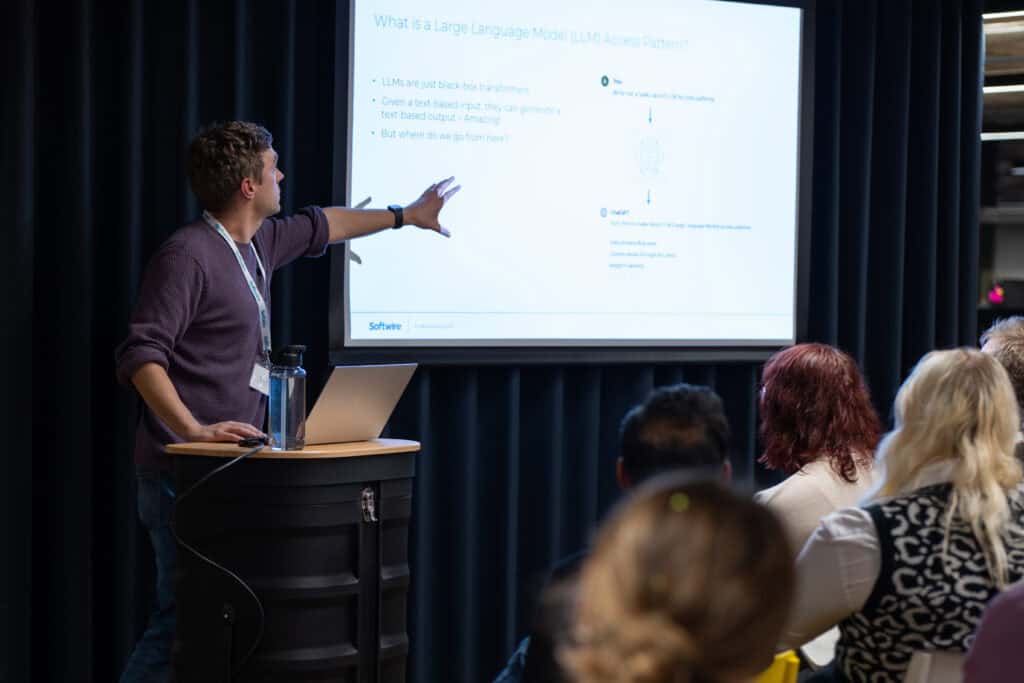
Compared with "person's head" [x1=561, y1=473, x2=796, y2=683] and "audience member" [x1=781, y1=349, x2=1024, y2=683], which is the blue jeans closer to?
"audience member" [x1=781, y1=349, x2=1024, y2=683]

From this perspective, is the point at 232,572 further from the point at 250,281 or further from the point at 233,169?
the point at 233,169

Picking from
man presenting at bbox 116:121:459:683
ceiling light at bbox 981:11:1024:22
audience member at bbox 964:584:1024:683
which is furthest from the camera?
ceiling light at bbox 981:11:1024:22

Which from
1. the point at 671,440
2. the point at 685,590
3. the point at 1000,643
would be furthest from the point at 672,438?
the point at 685,590

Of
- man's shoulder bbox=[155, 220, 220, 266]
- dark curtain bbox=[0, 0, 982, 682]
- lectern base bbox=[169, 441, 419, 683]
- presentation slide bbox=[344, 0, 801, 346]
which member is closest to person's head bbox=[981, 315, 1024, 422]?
presentation slide bbox=[344, 0, 801, 346]

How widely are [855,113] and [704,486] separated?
3.85m

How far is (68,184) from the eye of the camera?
3.35 metres

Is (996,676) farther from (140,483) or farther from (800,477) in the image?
(140,483)

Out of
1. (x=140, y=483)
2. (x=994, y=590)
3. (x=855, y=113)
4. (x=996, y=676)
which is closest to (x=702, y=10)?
(x=855, y=113)

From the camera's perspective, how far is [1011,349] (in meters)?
3.16

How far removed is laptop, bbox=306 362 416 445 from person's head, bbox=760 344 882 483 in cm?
82

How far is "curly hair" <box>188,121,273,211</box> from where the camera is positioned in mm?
2996

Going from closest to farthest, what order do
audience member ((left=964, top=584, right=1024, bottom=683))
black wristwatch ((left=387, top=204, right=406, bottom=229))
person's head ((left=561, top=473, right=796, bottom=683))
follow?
1. person's head ((left=561, top=473, right=796, bottom=683))
2. audience member ((left=964, top=584, right=1024, bottom=683))
3. black wristwatch ((left=387, top=204, right=406, bottom=229))

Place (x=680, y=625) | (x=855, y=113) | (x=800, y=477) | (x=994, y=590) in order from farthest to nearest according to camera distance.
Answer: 1. (x=855, y=113)
2. (x=800, y=477)
3. (x=994, y=590)
4. (x=680, y=625)

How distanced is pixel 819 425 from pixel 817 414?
3cm
